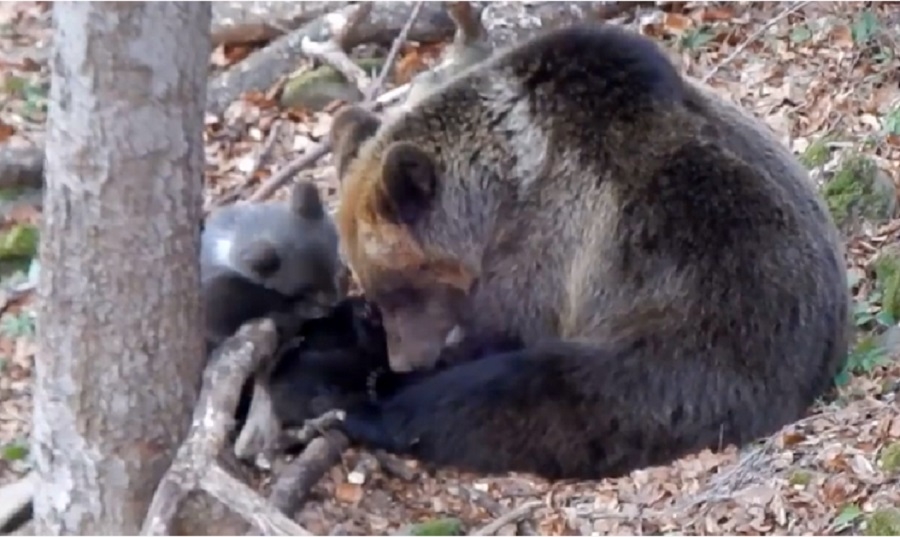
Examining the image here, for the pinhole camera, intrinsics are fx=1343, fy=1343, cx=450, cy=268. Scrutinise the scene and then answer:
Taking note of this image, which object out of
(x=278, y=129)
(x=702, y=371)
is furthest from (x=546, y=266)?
(x=278, y=129)

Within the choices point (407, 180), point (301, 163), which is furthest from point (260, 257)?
point (301, 163)

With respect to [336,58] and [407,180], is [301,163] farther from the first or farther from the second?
[407,180]

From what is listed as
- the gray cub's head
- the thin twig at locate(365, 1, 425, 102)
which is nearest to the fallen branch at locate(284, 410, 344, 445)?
the gray cub's head

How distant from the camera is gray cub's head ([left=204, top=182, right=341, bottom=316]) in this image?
5973 mm

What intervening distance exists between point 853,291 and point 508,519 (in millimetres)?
2725

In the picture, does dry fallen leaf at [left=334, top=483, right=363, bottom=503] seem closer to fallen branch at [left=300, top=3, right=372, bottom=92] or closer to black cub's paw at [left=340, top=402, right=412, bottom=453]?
black cub's paw at [left=340, top=402, right=412, bottom=453]

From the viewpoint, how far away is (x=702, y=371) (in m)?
5.66

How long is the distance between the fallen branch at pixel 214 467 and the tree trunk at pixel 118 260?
11 cm

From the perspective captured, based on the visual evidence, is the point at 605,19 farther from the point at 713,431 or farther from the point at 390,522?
the point at 390,522

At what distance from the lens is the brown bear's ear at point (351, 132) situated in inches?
250

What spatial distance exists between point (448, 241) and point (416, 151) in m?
0.47

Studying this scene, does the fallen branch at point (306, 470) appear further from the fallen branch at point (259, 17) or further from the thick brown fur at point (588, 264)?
the fallen branch at point (259, 17)

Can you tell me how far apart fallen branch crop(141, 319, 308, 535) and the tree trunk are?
106mm

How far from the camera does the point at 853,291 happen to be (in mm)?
6848
